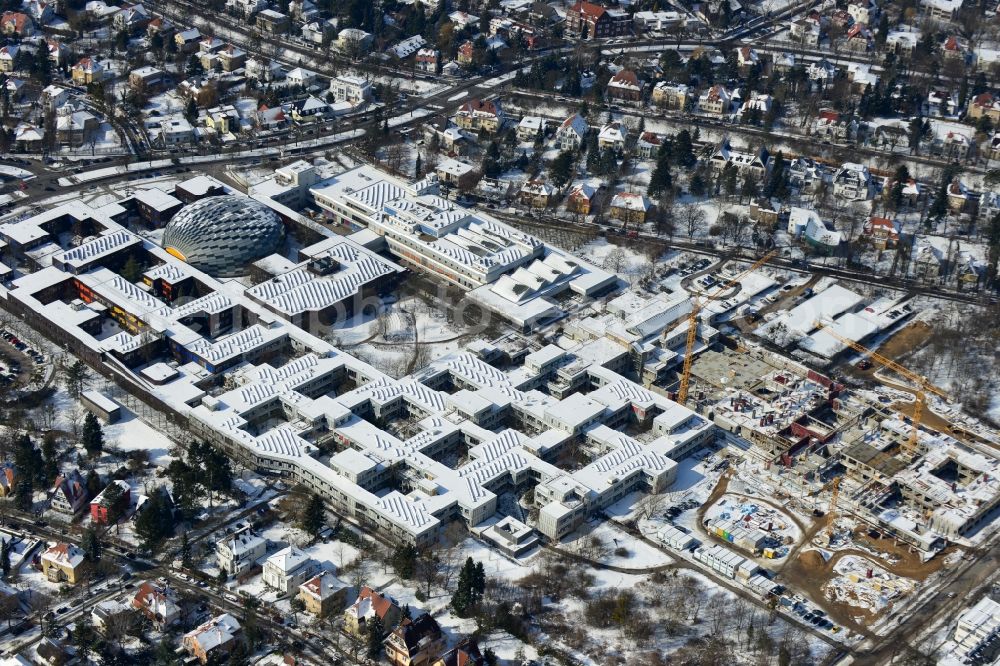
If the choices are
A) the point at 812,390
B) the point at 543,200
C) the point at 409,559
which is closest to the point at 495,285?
the point at 543,200

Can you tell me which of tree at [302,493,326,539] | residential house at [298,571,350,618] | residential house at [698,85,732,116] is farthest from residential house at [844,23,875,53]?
residential house at [298,571,350,618]

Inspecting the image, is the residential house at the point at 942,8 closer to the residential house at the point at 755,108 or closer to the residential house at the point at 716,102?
the residential house at the point at 755,108

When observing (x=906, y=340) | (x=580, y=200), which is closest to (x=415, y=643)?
(x=906, y=340)

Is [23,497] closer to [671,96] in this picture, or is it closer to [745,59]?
[671,96]

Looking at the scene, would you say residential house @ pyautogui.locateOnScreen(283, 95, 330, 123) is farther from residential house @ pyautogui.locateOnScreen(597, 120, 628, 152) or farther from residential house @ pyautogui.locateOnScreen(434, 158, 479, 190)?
residential house @ pyautogui.locateOnScreen(597, 120, 628, 152)

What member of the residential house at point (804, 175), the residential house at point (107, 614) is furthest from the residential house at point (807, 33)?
the residential house at point (107, 614)

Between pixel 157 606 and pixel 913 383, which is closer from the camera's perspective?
pixel 157 606
